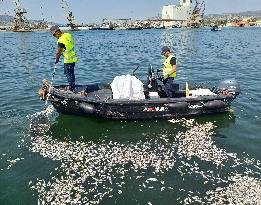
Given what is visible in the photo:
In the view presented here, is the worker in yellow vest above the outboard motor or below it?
above

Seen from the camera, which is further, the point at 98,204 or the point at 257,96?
the point at 257,96

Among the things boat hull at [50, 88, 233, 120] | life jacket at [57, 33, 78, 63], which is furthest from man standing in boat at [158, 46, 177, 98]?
life jacket at [57, 33, 78, 63]

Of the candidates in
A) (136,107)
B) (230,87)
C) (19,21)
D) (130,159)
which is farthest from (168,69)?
(19,21)

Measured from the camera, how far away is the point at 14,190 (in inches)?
329

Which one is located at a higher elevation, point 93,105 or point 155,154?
point 93,105

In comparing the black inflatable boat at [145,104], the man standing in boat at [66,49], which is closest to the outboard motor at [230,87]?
the black inflatable boat at [145,104]

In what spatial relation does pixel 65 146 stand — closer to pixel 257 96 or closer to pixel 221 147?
pixel 221 147

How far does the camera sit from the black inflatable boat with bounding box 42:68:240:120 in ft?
40.7

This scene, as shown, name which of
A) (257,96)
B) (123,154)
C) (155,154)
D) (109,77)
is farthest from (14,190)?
(109,77)

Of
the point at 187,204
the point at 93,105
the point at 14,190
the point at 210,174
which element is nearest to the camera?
the point at 187,204

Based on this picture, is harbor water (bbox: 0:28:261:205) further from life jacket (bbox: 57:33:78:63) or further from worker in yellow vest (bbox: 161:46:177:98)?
life jacket (bbox: 57:33:78:63)

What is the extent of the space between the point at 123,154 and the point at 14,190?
3.37 meters

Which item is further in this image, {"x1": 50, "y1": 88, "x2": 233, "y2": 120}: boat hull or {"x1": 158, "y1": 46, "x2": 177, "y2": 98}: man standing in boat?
{"x1": 158, "y1": 46, "x2": 177, "y2": 98}: man standing in boat

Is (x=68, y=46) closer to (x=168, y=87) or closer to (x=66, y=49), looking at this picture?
(x=66, y=49)
